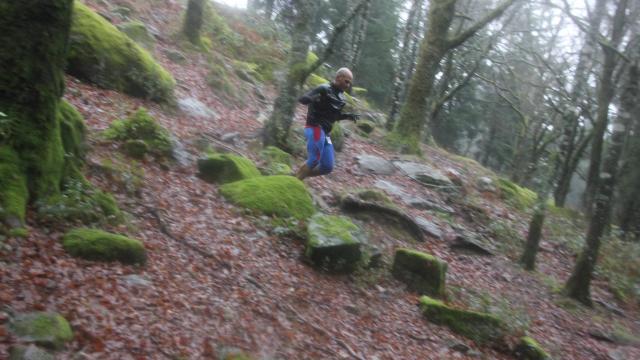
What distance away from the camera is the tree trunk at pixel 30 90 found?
491cm

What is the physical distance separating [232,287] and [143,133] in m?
3.26

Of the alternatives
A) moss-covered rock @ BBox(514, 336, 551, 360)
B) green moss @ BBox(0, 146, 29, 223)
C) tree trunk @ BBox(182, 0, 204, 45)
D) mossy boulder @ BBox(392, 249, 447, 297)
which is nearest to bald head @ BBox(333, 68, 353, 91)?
mossy boulder @ BBox(392, 249, 447, 297)

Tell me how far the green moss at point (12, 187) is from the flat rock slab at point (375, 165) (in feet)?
28.0

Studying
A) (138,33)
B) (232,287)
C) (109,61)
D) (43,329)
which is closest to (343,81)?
(232,287)

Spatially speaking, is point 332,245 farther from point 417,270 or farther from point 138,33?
point 138,33

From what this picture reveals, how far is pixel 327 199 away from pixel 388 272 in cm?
207

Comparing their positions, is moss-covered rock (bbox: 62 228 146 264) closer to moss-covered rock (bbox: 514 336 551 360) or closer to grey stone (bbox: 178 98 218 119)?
moss-covered rock (bbox: 514 336 551 360)

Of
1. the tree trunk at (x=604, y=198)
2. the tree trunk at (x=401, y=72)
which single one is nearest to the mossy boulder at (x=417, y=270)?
the tree trunk at (x=604, y=198)

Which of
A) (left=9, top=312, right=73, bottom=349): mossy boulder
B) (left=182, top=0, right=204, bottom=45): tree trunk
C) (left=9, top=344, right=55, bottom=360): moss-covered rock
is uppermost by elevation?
(left=182, top=0, right=204, bottom=45): tree trunk

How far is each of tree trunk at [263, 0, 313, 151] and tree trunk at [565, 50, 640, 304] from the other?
6.14 meters

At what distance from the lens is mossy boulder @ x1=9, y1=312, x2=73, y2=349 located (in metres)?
3.89

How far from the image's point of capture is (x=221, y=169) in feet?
28.4

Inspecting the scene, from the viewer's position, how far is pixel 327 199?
996 cm

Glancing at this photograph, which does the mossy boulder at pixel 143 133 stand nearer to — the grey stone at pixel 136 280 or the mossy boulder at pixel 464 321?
the grey stone at pixel 136 280
